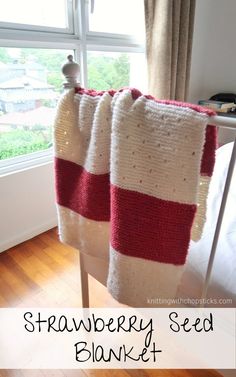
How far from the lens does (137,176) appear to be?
60 cm

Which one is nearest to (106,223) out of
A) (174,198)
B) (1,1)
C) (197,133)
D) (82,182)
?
→ (82,182)

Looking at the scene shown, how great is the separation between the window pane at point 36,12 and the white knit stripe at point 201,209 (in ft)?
4.94

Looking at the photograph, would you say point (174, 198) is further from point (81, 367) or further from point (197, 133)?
point (81, 367)

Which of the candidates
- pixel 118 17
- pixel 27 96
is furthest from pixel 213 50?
pixel 27 96

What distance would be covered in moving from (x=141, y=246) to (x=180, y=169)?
224 millimetres

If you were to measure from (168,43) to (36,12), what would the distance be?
3.05 feet

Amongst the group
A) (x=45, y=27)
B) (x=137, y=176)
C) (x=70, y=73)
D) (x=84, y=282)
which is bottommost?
(x=84, y=282)

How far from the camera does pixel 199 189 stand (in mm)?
587

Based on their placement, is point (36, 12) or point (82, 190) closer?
point (82, 190)

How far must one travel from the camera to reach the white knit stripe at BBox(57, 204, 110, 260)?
79 cm

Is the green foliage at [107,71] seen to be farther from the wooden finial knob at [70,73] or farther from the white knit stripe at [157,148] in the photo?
the white knit stripe at [157,148]

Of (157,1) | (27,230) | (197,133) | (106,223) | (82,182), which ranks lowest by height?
(27,230)

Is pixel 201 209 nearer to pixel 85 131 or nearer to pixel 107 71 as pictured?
pixel 85 131

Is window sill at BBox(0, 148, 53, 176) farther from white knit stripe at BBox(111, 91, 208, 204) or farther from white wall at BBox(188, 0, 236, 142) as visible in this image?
white wall at BBox(188, 0, 236, 142)
